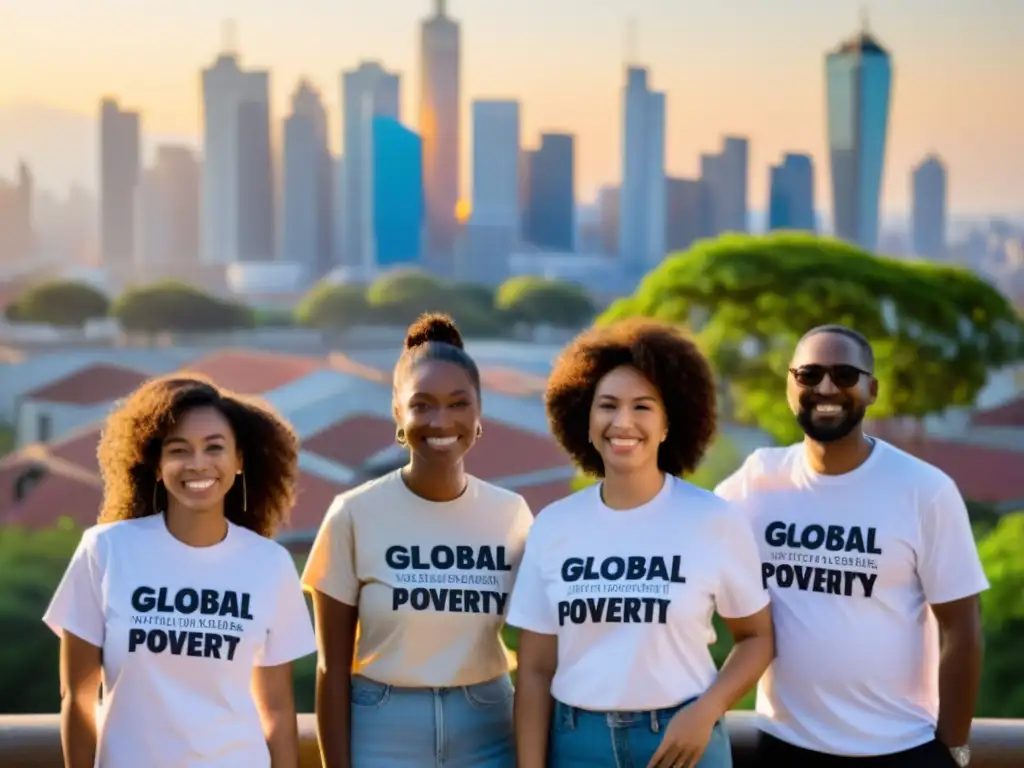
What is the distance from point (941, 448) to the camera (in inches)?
1158

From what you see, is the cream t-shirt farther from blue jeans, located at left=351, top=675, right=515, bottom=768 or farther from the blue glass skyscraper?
the blue glass skyscraper

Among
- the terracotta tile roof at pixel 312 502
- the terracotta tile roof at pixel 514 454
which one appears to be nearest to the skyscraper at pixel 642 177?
the terracotta tile roof at pixel 514 454

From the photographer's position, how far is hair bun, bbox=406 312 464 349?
3201 mm

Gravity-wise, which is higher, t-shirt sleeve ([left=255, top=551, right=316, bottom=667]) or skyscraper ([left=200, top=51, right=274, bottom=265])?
skyscraper ([left=200, top=51, right=274, bottom=265])

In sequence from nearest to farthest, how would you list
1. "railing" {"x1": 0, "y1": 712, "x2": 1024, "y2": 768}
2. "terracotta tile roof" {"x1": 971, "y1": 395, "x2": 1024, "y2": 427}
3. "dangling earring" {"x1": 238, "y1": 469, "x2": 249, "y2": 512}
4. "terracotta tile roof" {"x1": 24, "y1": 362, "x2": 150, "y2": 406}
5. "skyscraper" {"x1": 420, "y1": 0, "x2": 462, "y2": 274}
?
"dangling earring" {"x1": 238, "y1": 469, "x2": 249, "y2": 512} → "railing" {"x1": 0, "y1": 712, "x2": 1024, "y2": 768} → "terracotta tile roof" {"x1": 971, "y1": 395, "x2": 1024, "y2": 427} → "terracotta tile roof" {"x1": 24, "y1": 362, "x2": 150, "y2": 406} → "skyscraper" {"x1": 420, "y1": 0, "x2": 462, "y2": 274}

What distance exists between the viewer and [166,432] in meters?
3.05

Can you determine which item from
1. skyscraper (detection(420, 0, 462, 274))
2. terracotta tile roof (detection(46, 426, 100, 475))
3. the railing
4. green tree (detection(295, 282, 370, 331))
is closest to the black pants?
the railing

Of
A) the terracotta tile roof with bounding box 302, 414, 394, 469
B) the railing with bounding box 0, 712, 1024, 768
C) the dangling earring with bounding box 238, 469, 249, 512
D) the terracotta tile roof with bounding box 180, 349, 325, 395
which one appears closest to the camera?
the dangling earring with bounding box 238, 469, 249, 512

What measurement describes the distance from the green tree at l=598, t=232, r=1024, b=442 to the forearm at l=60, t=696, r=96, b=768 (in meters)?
17.1

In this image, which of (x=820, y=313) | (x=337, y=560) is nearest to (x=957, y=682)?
(x=337, y=560)

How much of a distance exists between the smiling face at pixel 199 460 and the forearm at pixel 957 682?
156 centimetres

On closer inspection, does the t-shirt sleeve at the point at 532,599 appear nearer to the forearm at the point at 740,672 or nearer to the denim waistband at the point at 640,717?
the denim waistband at the point at 640,717

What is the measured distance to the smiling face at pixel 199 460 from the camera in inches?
117

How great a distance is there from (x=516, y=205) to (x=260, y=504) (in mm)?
40479
